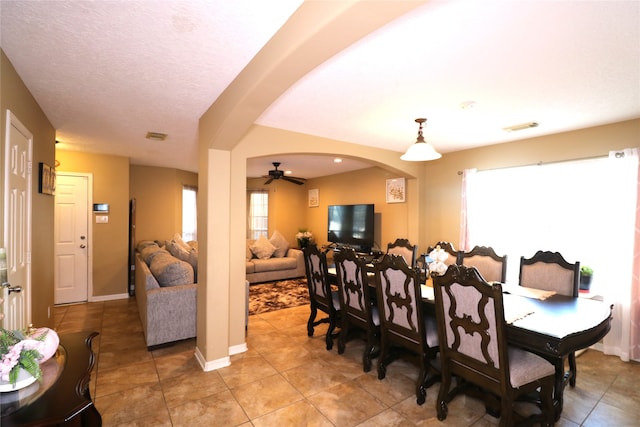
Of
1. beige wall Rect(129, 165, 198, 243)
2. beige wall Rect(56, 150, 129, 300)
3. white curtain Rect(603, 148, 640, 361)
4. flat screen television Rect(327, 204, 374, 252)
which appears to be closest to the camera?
white curtain Rect(603, 148, 640, 361)

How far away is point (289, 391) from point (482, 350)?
5.00 ft

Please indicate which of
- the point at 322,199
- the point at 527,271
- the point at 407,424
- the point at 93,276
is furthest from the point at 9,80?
the point at 322,199

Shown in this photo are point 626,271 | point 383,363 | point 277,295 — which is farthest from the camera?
point 277,295

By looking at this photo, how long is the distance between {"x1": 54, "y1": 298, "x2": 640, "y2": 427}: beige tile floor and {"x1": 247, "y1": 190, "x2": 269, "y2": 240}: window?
494 cm

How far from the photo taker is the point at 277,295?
5.47 metres

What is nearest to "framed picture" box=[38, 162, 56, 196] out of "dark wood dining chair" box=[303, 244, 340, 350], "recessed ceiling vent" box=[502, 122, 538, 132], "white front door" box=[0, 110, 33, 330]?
"white front door" box=[0, 110, 33, 330]

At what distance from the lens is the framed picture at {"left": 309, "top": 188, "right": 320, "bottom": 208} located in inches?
313

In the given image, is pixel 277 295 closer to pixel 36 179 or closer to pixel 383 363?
pixel 383 363

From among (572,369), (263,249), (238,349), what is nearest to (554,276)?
(572,369)

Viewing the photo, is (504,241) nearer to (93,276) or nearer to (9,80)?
(9,80)

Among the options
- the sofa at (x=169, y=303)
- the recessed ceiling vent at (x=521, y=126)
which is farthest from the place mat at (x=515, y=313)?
the sofa at (x=169, y=303)

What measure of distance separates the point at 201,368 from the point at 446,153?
436cm

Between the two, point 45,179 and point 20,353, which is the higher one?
point 45,179

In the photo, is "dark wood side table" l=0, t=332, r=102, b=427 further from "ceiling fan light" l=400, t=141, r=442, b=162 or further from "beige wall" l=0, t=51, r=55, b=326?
"ceiling fan light" l=400, t=141, r=442, b=162
